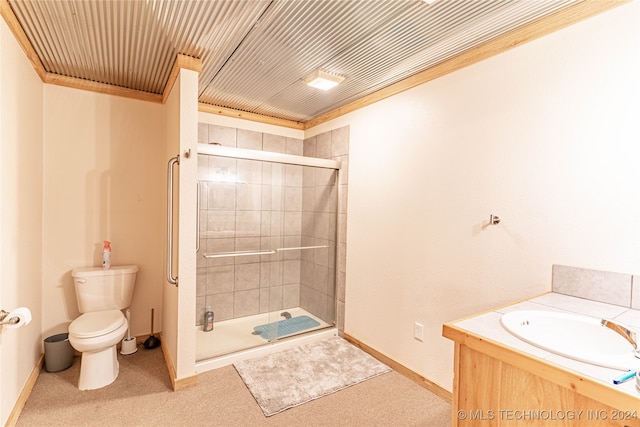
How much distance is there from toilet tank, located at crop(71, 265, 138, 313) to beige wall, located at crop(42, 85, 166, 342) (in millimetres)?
193

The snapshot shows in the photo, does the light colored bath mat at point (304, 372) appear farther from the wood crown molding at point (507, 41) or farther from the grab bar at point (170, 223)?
Result: the wood crown molding at point (507, 41)

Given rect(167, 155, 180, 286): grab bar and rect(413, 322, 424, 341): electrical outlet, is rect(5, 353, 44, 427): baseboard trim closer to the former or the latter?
rect(167, 155, 180, 286): grab bar

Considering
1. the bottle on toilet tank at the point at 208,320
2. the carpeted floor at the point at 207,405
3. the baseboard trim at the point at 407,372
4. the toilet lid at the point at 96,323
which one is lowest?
the carpeted floor at the point at 207,405

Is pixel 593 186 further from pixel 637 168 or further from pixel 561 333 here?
pixel 561 333

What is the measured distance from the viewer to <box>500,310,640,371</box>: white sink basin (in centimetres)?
105

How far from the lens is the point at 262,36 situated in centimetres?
187

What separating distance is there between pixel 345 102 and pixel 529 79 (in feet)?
5.32

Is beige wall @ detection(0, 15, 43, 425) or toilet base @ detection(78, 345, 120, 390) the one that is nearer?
beige wall @ detection(0, 15, 43, 425)

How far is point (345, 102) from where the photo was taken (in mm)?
2994

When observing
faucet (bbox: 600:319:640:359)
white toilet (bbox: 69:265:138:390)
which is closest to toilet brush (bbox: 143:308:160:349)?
white toilet (bbox: 69:265:138:390)

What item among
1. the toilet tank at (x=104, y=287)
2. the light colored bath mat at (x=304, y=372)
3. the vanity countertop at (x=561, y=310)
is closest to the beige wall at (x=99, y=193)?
the toilet tank at (x=104, y=287)

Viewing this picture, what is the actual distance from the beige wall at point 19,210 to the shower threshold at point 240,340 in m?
1.09

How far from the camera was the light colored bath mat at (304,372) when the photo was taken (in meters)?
2.10

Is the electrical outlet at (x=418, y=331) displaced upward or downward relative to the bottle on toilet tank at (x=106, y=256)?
downward
